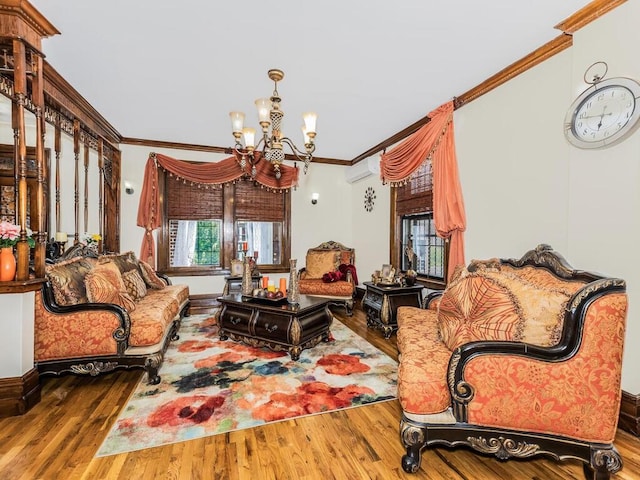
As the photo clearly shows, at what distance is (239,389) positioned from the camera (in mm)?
2473

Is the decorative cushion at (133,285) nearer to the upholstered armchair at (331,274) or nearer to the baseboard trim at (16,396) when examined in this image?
the baseboard trim at (16,396)

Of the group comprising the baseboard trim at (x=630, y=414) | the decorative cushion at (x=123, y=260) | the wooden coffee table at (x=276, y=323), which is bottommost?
the baseboard trim at (x=630, y=414)

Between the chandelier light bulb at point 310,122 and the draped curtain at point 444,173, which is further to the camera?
the draped curtain at point 444,173

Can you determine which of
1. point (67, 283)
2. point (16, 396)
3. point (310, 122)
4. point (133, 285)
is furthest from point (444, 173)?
point (16, 396)

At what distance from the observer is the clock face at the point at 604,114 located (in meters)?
1.97

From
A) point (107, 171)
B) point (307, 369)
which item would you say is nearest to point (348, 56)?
point (307, 369)

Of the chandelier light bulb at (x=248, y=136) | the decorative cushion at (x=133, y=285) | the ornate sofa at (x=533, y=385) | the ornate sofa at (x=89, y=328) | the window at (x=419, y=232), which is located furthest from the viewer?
the window at (x=419, y=232)

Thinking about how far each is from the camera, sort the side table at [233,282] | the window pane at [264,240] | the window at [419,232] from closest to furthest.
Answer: the window at [419,232]
the side table at [233,282]
the window pane at [264,240]

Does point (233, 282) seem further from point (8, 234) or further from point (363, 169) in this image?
point (363, 169)

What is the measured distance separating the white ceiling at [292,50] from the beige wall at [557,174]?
303mm

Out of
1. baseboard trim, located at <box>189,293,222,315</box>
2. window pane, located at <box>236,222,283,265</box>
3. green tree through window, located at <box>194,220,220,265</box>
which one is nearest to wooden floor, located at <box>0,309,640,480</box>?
baseboard trim, located at <box>189,293,222,315</box>

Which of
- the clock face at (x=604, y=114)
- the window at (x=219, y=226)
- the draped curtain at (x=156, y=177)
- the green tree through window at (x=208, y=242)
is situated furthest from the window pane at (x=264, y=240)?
the clock face at (x=604, y=114)

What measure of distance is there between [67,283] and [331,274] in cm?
333

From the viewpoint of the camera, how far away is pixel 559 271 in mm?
2111
